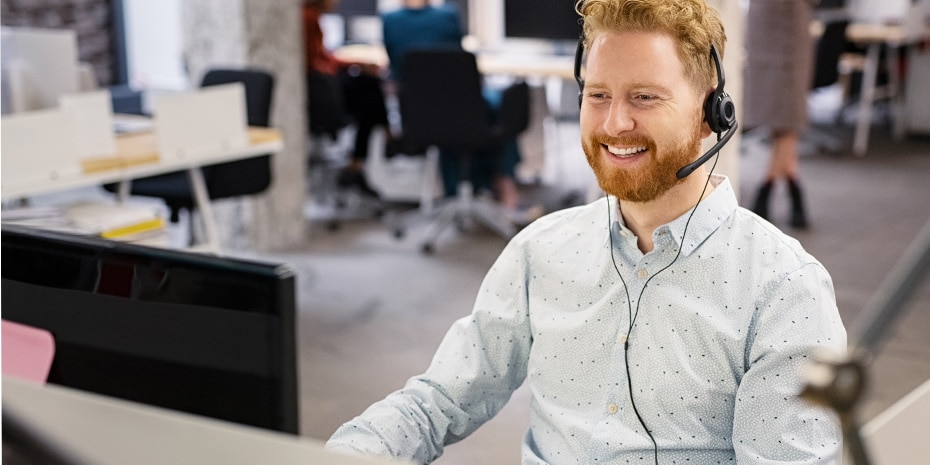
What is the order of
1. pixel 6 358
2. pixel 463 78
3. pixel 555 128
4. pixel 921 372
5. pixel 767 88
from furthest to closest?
pixel 555 128 < pixel 767 88 < pixel 463 78 < pixel 921 372 < pixel 6 358

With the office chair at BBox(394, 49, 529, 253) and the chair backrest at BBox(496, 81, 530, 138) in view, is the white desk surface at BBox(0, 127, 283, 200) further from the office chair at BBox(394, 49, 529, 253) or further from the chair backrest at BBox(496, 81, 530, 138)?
the chair backrest at BBox(496, 81, 530, 138)

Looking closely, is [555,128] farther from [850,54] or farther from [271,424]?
[271,424]

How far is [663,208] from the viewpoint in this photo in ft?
4.61

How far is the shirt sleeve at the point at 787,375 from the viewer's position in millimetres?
1198

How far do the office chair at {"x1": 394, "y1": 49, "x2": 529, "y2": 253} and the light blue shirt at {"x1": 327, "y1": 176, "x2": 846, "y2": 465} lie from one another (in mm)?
3343

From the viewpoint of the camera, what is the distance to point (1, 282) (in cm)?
96

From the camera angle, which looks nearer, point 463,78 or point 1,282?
point 1,282

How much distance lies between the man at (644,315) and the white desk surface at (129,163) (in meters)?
1.97

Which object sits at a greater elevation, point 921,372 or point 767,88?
point 767,88

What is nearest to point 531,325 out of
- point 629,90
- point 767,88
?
point 629,90

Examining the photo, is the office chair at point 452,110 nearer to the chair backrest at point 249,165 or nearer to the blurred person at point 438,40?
the blurred person at point 438,40

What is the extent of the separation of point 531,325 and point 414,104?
3.52m

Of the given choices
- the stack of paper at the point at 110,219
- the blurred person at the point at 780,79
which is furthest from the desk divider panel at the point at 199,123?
the blurred person at the point at 780,79

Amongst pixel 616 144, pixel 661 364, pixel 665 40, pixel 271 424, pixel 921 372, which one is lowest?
pixel 921 372
